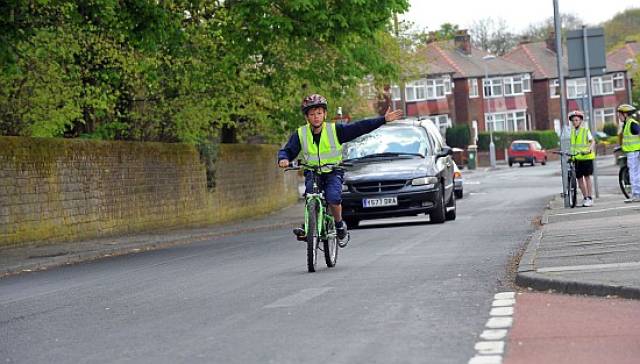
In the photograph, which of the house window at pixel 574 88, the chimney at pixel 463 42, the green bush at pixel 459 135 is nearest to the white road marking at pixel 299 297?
the green bush at pixel 459 135

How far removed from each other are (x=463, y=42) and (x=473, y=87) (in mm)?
5541

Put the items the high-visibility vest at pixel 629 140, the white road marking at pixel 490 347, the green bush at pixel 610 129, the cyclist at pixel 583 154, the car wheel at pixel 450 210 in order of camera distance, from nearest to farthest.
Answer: the white road marking at pixel 490 347
the high-visibility vest at pixel 629 140
the car wheel at pixel 450 210
the cyclist at pixel 583 154
the green bush at pixel 610 129

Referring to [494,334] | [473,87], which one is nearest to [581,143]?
[494,334]

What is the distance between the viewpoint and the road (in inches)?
319

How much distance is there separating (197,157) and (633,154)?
13.4 m

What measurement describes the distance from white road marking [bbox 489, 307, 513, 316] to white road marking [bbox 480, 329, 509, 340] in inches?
34.2

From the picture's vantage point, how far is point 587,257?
12.8 metres

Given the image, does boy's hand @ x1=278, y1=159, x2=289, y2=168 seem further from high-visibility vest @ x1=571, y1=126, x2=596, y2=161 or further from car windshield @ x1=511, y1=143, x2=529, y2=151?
car windshield @ x1=511, y1=143, x2=529, y2=151

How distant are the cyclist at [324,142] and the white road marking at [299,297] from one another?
253 cm

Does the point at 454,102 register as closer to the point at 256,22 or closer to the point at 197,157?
the point at 197,157

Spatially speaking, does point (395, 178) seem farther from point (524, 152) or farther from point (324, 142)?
point (524, 152)

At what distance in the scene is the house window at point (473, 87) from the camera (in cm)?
12306

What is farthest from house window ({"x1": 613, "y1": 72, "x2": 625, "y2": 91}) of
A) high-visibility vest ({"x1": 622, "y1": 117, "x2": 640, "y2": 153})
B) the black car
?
the black car

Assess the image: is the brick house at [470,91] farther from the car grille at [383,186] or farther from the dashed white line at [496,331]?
the dashed white line at [496,331]
